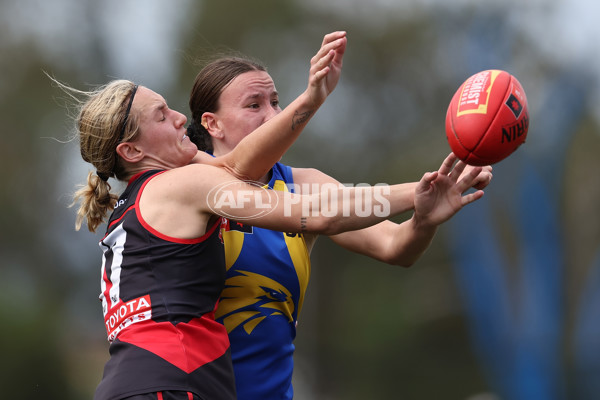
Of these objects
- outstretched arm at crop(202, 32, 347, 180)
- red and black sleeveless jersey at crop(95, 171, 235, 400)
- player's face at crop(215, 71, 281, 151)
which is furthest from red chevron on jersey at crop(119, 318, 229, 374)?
player's face at crop(215, 71, 281, 151)

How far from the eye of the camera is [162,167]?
2627 mm

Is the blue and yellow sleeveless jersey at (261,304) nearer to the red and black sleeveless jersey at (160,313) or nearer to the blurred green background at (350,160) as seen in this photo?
the red and black sleeveless jersey at (160,313)

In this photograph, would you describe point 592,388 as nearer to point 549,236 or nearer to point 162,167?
point 549,236

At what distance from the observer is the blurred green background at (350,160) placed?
786cm

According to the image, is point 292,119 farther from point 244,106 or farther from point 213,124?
point 213,124

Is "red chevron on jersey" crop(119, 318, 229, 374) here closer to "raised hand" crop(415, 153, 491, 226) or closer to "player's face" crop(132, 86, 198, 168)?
"player's face" crop(132, 86, 198, 168)

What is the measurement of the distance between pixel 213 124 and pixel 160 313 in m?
1.13

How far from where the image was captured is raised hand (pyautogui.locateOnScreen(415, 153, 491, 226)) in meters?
2.48

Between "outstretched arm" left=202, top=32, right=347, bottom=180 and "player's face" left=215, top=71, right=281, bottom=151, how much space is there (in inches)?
23.4

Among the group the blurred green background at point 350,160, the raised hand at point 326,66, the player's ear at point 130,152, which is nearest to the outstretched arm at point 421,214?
the raised hand at point 326,66

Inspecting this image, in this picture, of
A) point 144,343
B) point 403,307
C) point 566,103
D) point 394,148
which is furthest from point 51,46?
point 144,343

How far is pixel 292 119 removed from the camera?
7.83ft

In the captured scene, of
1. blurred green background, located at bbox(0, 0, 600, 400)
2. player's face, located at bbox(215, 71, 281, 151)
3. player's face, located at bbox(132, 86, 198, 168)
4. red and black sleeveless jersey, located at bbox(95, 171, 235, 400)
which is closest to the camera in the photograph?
red and black sleeveless jersey, located at bbox(95, 171, 235, 400)

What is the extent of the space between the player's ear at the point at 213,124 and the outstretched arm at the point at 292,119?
652 mm
